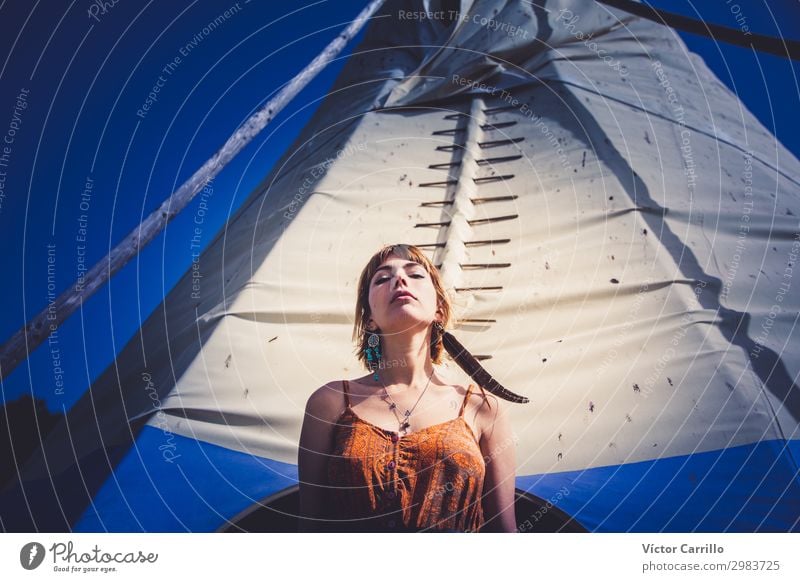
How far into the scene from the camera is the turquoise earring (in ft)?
5.35

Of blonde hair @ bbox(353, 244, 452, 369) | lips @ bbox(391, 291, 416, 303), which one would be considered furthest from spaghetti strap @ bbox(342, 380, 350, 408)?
lips @ bbox(391, 291, 416, 303)

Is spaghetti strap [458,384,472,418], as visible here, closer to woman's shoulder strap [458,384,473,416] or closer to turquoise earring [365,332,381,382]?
woman's shoulder strap [458,384,473,416]

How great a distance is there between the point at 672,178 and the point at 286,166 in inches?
66.6

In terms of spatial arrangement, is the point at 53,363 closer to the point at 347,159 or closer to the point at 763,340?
the point at 347,159

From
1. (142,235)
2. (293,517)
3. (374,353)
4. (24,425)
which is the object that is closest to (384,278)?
(374,353)

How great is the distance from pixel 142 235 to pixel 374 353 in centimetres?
102

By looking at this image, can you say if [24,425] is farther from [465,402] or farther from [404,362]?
[465,402]

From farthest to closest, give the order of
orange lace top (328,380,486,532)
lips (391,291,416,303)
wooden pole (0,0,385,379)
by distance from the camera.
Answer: wooden pole (0,0,385,379) → lips (391,291,416,303) → orange lace top (328,380,486,532)

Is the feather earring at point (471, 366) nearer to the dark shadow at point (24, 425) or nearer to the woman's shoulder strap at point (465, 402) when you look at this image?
the woman's shoulder strap at point (465, 402)

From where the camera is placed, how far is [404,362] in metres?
1.62

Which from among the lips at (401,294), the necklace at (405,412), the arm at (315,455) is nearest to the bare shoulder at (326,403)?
the arm at (315,455)

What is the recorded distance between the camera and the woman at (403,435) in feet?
4.70

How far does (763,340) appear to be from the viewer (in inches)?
74.8

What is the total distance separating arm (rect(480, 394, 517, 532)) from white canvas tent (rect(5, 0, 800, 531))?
14 cm
